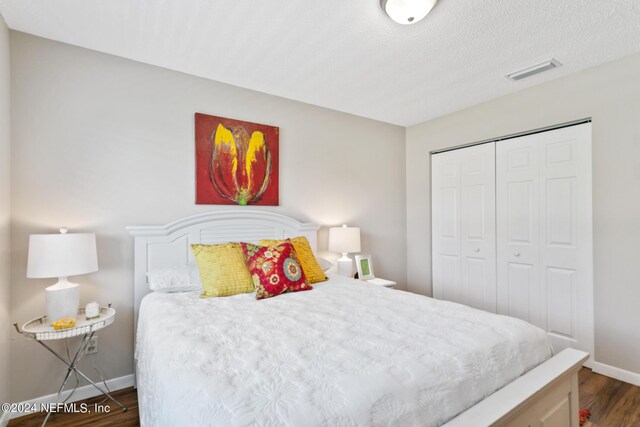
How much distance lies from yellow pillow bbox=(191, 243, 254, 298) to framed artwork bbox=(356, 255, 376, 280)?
1.49 metres

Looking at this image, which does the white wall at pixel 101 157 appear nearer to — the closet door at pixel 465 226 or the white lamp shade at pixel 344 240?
the white lamp shade at pixel 344 240

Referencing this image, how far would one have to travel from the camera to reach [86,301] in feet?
7.47

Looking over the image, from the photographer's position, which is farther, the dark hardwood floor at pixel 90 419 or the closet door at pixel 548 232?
the closet door at pixel 548 232

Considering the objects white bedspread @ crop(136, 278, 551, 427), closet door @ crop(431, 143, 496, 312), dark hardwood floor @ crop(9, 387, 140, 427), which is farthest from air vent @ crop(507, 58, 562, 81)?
dark hardwood floor @ crop(9, 387, 140, 427)

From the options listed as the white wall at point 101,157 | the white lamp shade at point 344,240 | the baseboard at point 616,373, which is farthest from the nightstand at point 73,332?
the baseboard at point 616,373

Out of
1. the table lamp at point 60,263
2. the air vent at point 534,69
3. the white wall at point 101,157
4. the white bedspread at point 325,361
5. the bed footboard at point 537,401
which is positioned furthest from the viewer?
the air vent at point 534,69

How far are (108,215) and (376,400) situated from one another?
2241mm

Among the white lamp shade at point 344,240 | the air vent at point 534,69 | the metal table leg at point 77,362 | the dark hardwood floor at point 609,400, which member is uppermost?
the air vent at point 534,69

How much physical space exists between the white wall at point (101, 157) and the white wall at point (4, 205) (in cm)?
5

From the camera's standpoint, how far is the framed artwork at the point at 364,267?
137 inches

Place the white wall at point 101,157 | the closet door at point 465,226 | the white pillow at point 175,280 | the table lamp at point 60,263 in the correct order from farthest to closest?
the closet door at point 465,226
the white pillow at point 175,280
the white wall at point 101,157
the table lamp at point 60,263

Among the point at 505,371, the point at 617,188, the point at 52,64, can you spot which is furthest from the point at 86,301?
the point at 617,188

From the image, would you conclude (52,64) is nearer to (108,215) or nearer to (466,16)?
(108,215)

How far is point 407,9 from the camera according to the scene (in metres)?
1.83
